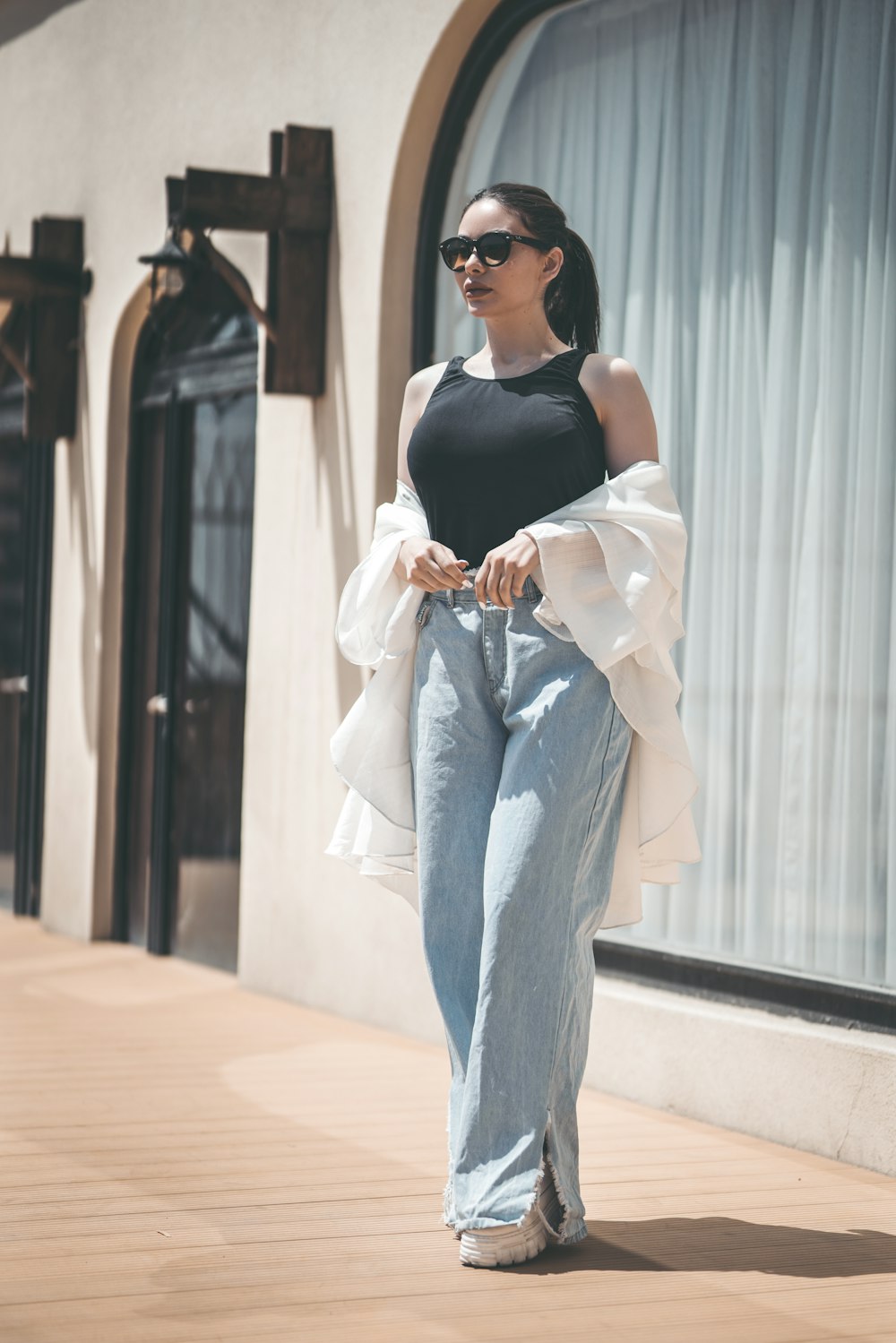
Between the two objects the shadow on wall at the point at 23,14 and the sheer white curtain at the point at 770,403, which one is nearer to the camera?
the sheer white curtain at the point at 770,403

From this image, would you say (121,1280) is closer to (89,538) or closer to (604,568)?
(604,568)

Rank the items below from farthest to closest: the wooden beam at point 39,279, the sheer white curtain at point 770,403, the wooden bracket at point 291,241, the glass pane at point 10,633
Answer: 1. the glass pane at point 10,633
2. the wooden beam at point 39,279
3. the wooden bracket at point 291,241
4. the sheer white curtain at point 770,403

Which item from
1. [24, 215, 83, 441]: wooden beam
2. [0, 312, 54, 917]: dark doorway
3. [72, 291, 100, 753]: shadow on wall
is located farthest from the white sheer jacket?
[0, 312, 54, 917]: dark doorway

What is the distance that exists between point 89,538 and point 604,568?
4300 millimetres

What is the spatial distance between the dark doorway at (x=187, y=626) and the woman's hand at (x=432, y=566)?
127 inches

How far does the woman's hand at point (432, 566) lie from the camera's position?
301 cm

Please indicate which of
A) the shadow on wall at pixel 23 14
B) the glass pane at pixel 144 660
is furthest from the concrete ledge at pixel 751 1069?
the shadow on wall at pixel 23 14

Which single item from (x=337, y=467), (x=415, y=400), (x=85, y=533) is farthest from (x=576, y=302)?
(x=85, y=533)

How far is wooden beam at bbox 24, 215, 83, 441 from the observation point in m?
7.02

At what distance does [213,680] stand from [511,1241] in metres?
3.75

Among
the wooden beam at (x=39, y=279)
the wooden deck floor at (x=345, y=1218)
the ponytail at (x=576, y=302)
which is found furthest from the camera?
the wooden beam at (x=39, y=279)

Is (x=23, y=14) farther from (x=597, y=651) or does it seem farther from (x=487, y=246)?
(x=597, y=651)

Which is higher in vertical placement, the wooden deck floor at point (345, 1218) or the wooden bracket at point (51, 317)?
the wooden bracket at point (51, 317)

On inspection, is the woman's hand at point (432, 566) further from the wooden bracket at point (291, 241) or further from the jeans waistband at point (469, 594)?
the wooden bracket at point (291, 241)
